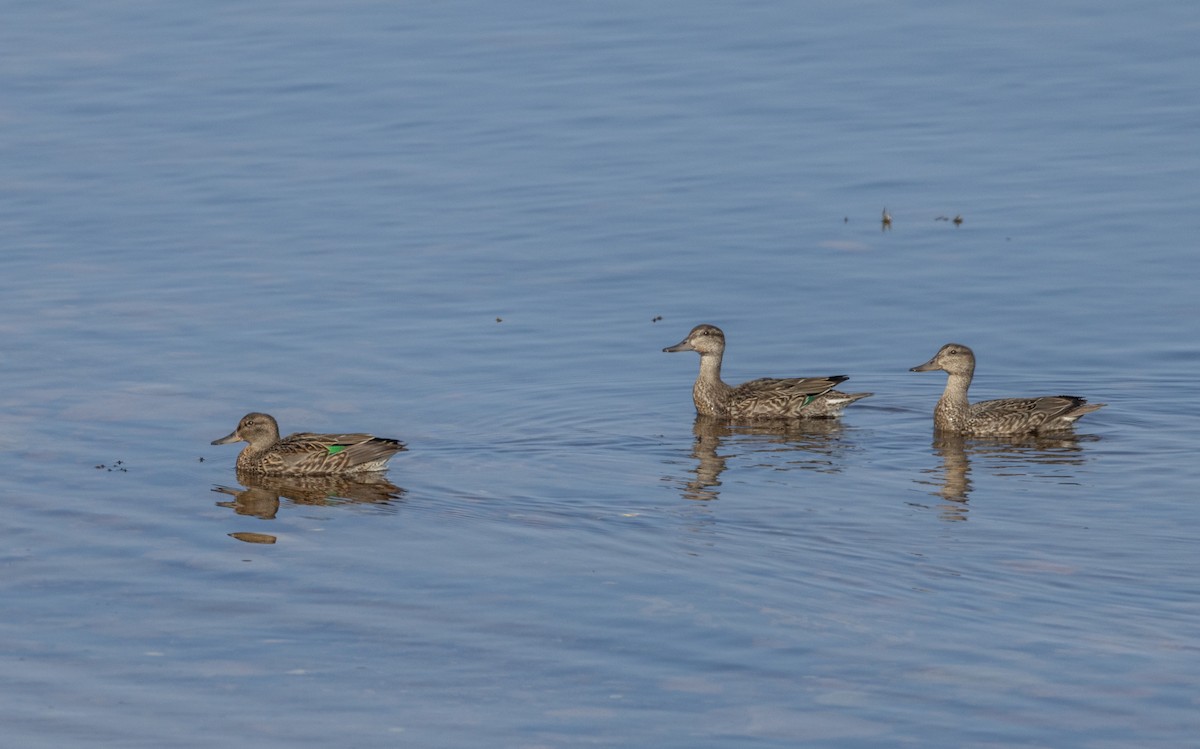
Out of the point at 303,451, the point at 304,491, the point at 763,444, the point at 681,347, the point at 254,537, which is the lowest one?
the point at 254,537

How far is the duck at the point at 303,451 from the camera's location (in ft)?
51.1

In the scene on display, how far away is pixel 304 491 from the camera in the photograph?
51.4 feet

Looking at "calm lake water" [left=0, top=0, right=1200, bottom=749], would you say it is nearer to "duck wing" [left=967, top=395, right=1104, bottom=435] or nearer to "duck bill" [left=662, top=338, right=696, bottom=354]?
"duck wing" [left=967, top=395, right=1104, bottom=435]

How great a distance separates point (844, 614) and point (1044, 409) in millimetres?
5590

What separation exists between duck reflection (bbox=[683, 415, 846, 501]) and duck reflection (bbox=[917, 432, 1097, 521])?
0.90 meters

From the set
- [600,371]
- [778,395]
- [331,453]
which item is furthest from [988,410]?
[331,453]

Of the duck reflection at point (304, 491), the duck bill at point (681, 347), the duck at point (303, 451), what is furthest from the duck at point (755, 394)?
the duck reflection at point (304, 491)

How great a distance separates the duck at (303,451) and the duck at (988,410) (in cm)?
506

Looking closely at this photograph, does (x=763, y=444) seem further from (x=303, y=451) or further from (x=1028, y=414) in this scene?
(x=303, y=451)

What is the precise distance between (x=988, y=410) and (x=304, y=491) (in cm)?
615

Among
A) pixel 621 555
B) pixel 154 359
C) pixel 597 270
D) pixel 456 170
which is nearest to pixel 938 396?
pixel 597 270

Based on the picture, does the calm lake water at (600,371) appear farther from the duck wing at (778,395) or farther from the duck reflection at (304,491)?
the duck wing at (778,395)

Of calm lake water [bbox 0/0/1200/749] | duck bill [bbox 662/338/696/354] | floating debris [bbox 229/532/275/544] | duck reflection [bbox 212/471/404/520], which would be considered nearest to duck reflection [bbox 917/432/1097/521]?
calm lake water [bbox 0/0/1200/749]

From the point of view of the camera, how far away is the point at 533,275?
21.9m
